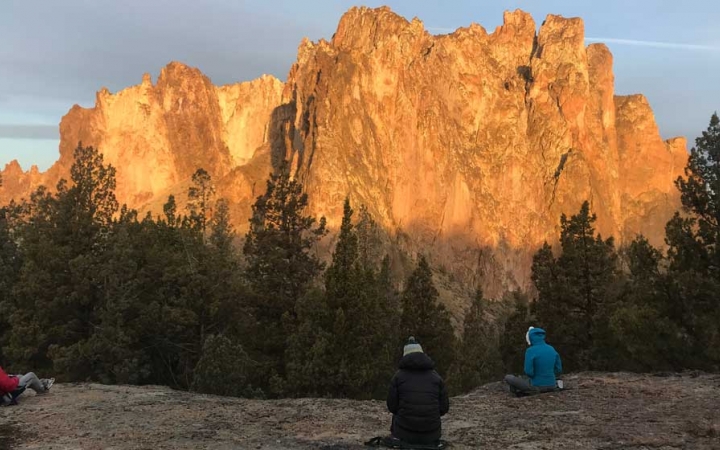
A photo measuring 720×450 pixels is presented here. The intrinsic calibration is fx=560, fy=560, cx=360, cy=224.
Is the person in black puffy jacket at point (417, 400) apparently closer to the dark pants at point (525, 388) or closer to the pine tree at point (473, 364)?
the dark pants at point (525, 388)

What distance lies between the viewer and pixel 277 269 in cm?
2500

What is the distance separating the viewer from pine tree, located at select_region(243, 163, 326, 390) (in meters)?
24.0

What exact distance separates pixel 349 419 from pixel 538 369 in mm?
4483

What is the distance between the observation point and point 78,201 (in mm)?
25906

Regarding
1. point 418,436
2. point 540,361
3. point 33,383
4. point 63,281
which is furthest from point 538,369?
point 63,281

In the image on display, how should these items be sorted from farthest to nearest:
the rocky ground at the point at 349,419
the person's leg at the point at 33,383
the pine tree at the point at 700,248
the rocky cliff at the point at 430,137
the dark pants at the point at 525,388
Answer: the rocky cliff at the point at 430,137
the pine tree at the point at 700,248
the dark pants at the point at 525,388
the person's leg at the point at 33,383
the rocky ground at the point at 349,419

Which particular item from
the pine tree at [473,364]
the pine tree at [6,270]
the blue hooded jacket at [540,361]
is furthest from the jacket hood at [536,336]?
the pine tree at [6,270]

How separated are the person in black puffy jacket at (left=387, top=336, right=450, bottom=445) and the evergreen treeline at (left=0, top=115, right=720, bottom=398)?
11.4 meters

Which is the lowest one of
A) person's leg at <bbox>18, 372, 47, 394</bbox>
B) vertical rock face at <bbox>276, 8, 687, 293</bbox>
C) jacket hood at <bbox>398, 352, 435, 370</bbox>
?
person's leg at <bbox>18, 372, 47, 394</bbox>

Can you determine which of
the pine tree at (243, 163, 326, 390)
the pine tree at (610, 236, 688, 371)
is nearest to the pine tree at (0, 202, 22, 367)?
the pine tree at (243, 163, 326, 390)

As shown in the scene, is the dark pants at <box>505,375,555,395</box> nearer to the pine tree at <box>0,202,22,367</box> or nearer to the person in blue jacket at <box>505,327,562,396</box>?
the person in blue jacket at <box>505,327,562,396</box>

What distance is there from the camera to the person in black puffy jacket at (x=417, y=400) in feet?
26.1

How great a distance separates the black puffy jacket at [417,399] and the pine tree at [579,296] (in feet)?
55.3

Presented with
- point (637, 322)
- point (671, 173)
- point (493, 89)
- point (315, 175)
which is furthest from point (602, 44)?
point (637, 322)
